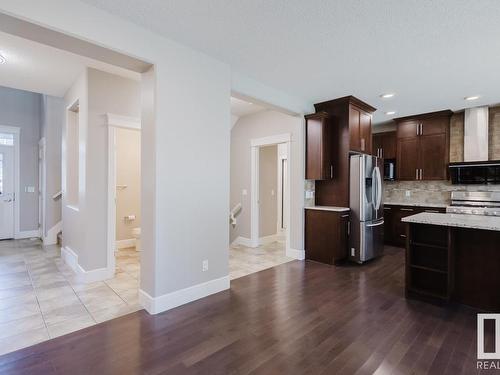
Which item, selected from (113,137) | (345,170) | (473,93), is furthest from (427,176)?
(113,137)

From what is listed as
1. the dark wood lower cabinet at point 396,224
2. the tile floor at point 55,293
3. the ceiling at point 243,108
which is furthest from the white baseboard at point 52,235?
the dark wood lower cabinet at point 396,224

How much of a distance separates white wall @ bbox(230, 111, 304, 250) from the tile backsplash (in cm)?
280

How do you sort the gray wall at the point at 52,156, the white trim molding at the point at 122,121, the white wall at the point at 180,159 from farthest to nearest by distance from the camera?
the gray wall at the point at 52,156
the white trim molding at the point at 122,121
the white wall at the point at 180,159

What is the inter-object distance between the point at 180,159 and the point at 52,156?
421cm

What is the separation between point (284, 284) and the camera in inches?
135

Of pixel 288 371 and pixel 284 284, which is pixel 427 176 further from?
pixel 288 371

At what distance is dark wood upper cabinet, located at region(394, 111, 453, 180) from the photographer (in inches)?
206

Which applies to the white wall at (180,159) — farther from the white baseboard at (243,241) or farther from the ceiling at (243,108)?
the white baseboard at (243,241)

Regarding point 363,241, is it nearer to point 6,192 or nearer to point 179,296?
point 179,296

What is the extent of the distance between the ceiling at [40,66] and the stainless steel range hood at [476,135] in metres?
5.84

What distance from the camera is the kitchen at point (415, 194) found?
2.85 metres

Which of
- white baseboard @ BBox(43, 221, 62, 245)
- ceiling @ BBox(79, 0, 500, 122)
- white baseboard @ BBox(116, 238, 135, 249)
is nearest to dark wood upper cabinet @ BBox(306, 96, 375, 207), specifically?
ceiling @ BBox(79, 0, 500, 122)

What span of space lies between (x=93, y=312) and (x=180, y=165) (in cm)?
170

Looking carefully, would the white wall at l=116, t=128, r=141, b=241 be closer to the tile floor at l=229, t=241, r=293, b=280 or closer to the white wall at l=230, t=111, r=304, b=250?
the white wall at l=230, t=111, r=304, b=250
